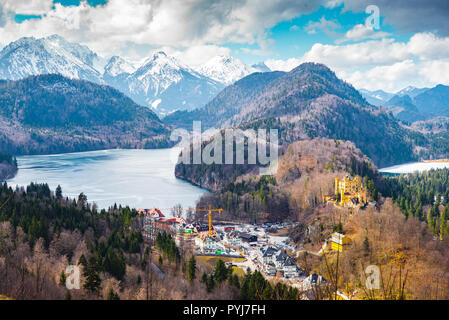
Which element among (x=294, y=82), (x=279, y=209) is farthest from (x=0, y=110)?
(x=279, y=209)

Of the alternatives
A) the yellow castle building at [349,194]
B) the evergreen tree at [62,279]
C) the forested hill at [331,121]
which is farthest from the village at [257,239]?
the forested hill at [331,121]

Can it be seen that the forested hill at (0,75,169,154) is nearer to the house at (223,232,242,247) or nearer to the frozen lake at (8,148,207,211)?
the frozen lake at (8,148,207,211)

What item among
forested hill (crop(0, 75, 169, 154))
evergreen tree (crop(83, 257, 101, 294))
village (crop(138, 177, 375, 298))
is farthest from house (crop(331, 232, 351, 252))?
forested hill (crop(0, 75, 169, 154))

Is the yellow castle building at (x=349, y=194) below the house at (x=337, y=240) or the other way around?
the other way around

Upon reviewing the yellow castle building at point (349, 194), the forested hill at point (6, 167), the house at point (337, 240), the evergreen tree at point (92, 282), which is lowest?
the house at point (337, 240)

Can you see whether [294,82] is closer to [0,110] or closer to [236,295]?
[0,110]

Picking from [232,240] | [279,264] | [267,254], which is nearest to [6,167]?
[232,240]

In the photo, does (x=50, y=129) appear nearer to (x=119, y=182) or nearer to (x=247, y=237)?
(x=119, y=182)

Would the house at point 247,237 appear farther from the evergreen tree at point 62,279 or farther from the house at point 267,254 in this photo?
the evergreen tree at point 62,279
